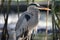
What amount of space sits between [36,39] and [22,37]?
0.64 m

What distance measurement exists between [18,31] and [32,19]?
5.1 inches

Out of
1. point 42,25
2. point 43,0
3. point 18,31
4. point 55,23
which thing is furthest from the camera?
point 42,25

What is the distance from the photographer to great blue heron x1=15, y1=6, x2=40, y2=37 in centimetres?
141

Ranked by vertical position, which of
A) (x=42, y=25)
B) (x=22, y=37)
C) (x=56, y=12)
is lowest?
(x=42, y=25)

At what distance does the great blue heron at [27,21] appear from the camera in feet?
4.62

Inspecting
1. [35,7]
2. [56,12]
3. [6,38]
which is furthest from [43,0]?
[35,7]

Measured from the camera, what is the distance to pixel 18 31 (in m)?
1.41

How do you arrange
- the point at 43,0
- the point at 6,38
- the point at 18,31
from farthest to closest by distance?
the point at 43,0
the point at 6,38
the point at 18,31

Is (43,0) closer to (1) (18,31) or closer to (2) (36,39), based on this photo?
(2) (36,39)

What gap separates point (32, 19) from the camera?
1.44 meters

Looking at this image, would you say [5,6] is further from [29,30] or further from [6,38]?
[29,30]

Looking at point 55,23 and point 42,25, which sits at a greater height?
point 55,23

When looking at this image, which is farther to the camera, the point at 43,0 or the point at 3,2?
the point at 43,0

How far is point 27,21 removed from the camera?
4.70 ft
